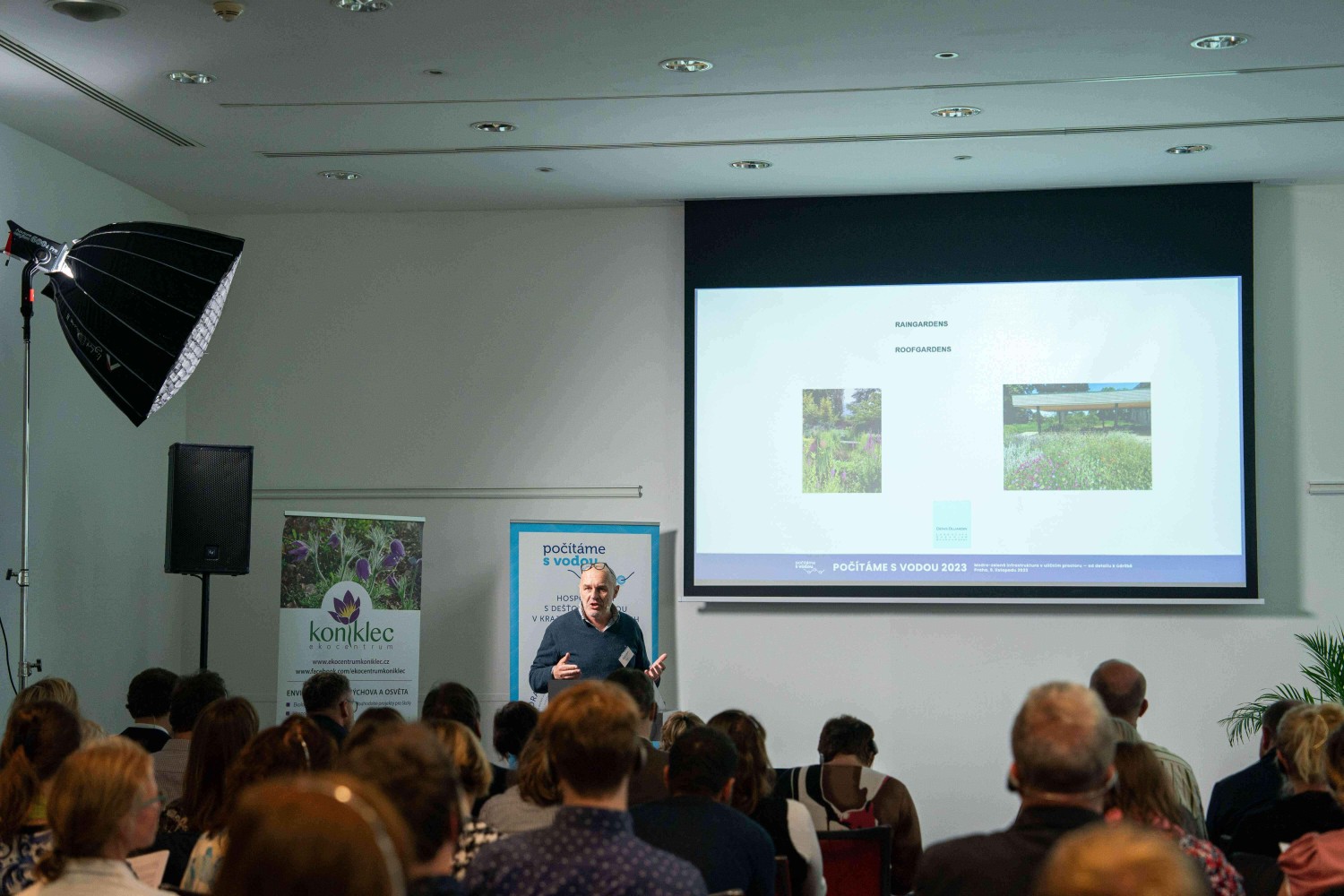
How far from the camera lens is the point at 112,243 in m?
5.62

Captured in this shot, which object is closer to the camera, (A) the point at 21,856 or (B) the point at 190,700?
(A) the point at 21,856

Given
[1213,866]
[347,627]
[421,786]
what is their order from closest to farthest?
[421,786]
[1213,866]
[347,627]

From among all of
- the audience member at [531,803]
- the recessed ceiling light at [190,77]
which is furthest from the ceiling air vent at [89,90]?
the audience member at [531,803]

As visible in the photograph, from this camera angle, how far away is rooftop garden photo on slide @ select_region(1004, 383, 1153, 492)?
733 cm

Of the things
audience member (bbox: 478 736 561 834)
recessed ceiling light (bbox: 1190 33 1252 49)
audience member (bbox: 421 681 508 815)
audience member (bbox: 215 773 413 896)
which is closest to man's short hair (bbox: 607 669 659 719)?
audience member (bbox: 421 681 508 815)

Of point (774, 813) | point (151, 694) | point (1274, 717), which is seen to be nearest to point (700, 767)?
point (774, 813)

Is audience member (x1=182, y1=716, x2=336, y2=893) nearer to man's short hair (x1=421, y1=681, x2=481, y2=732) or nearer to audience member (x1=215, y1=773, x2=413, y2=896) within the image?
man's short hair (x1=421, y1=681, x2=481, y2=732)

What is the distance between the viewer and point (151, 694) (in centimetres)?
484

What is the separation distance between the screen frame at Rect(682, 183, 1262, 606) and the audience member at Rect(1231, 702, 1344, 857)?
12.1ft

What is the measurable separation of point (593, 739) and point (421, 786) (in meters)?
0.61

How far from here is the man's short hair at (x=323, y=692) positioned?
481 cm

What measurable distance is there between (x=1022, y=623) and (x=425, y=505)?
352 centimetres

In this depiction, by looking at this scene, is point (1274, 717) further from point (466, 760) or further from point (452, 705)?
point (466, 760)

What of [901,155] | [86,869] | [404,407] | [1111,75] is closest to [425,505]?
[404,407]
